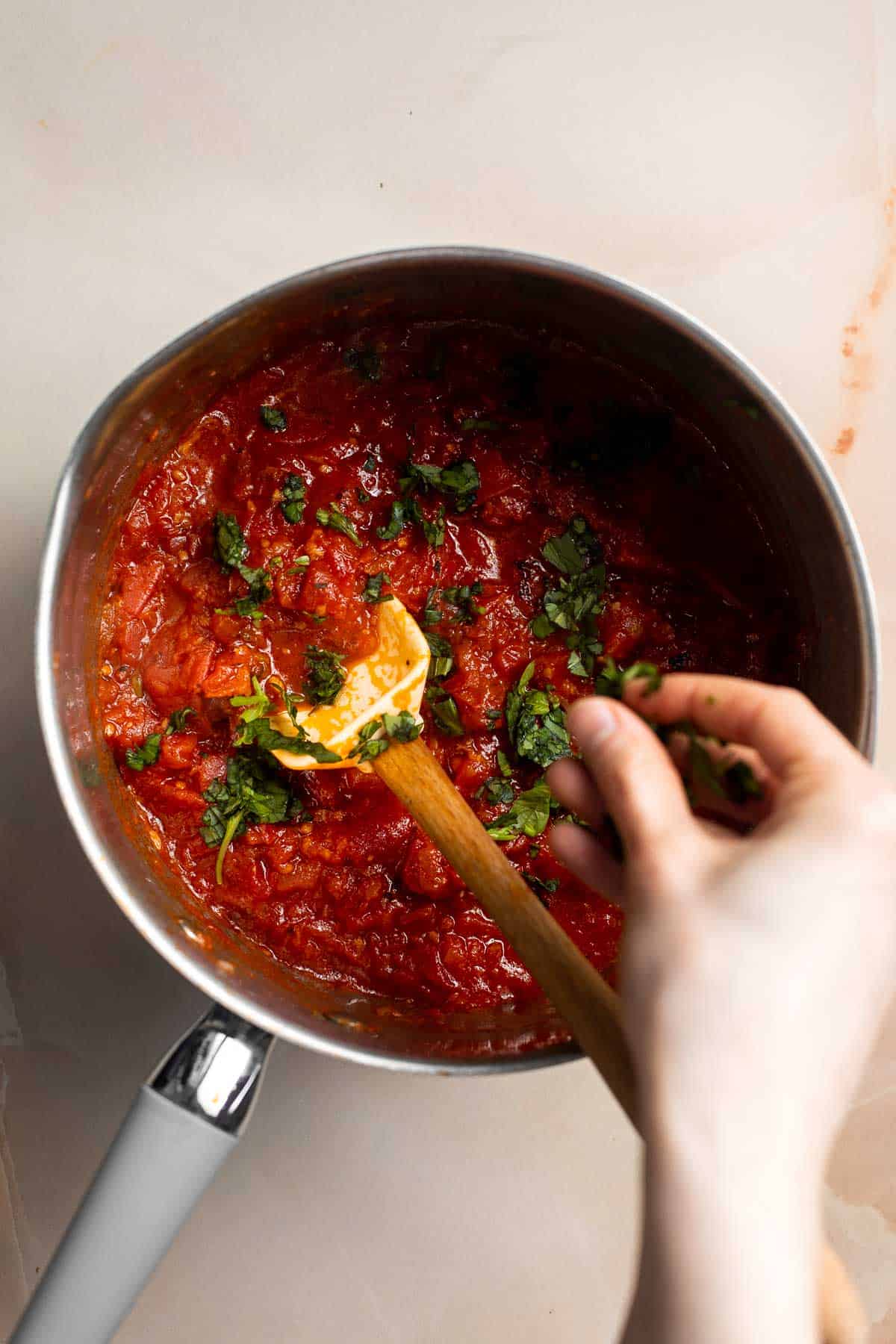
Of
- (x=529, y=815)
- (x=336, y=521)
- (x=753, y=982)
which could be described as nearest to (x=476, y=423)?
(x=336, y=521)

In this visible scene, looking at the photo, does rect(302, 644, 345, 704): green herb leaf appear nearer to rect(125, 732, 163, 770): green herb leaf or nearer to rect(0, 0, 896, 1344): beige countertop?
rect(125, 732, 163, 770): green herb leaf

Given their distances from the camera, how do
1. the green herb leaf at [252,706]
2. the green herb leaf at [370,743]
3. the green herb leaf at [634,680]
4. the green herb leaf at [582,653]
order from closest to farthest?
the green herb leaf at [634,680]
the green herb leaf at [370,743]
the green herb leaf at [252,706]
the green herb leaf at [582,653]

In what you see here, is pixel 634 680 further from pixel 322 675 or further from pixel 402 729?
pixel 322 675

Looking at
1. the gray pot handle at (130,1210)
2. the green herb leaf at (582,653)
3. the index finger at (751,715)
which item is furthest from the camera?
the green herb leaf at (582,653)

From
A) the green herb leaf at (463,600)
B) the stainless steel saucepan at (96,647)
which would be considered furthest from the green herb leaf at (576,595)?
the stainless steel saucepan at (96,647)

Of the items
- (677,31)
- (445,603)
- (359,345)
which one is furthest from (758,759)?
(677,31)

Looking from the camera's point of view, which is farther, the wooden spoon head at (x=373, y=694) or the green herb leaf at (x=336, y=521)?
the green herb leaf at (x=336, y=521)

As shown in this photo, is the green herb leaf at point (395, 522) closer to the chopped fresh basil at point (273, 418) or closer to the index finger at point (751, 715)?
the chopped fresh basil at point (273, 418)
